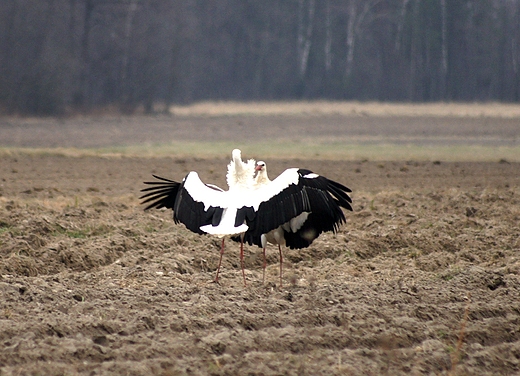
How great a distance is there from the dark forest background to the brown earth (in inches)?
977

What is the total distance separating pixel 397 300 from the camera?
339 inches

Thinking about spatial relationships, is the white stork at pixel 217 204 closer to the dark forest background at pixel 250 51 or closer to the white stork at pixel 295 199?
the white stork at pixel 295 199

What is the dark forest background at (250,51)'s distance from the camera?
3909 cm

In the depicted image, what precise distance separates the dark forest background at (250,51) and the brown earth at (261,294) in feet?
81.4

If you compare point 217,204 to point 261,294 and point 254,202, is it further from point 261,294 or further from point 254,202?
point 261,294

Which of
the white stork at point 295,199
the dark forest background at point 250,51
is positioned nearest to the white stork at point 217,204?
the white stork at point 295,199

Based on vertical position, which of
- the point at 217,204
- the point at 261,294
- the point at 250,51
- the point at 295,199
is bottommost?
the point at 261,294

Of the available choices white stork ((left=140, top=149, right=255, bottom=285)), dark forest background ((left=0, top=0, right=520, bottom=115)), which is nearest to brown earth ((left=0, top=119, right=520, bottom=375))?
white stork ((left=140, top=149, right=255, bottom=285))

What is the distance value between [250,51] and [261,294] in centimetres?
5328

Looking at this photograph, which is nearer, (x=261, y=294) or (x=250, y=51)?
(x=261, y=294)

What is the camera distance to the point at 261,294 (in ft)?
29.2

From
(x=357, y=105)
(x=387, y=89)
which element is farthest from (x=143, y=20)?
(x=387, y=89)

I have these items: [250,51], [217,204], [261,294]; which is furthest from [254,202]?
[250,51]

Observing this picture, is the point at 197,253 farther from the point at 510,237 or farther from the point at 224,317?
the point at 510,237
